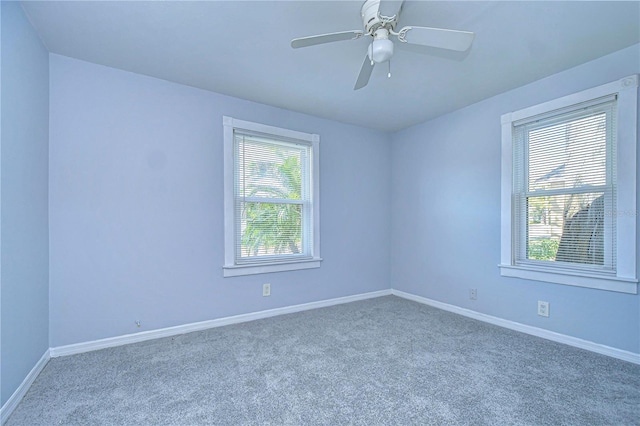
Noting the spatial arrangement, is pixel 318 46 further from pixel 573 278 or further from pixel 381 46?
pixel 573 278

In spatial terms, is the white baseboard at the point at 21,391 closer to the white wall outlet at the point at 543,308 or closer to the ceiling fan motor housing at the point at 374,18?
the ceiling fan motor housing at the point at 374,18

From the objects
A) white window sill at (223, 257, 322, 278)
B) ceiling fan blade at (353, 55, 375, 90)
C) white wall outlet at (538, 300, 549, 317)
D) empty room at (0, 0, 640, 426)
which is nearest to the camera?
empty room at (0, 0, 640, 426)

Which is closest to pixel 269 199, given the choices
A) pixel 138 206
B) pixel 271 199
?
pixel 271 199

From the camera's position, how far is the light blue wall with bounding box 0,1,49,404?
5.32 ft

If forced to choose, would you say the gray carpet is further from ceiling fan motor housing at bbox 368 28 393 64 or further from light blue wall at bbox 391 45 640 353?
ceiling fan motor housing at bbox 368 28 393 64

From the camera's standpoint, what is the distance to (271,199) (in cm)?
331

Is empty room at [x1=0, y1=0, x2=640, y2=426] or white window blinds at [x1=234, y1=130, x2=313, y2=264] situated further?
white window blinds at [x1=234, y1=130, x2=313, y2=264]

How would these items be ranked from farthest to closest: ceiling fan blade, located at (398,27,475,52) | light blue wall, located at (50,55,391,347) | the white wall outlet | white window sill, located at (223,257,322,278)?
white window sill, located at (223,257,322,278) < the white wall outlet < light blue wall, located at (50,55,391,347) < ceiling fan blade, located at (398,27,475,52)

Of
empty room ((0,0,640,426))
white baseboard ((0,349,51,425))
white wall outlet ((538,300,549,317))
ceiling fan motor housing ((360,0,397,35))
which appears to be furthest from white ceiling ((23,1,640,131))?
white baseboard ((0,349,51,425))

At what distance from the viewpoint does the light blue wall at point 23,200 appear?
5.32ft

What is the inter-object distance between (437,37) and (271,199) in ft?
7.41

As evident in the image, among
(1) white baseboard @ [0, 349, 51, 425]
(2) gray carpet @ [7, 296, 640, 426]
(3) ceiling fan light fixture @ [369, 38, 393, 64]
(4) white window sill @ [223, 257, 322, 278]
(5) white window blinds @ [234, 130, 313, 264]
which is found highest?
(3) ceiling fan light fixture @ [369, 38, 393, 64]

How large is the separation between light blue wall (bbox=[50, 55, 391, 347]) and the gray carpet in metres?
0.34

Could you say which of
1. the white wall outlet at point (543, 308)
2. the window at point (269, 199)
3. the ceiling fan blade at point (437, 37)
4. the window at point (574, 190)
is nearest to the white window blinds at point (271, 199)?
the window at point (269, 199)
